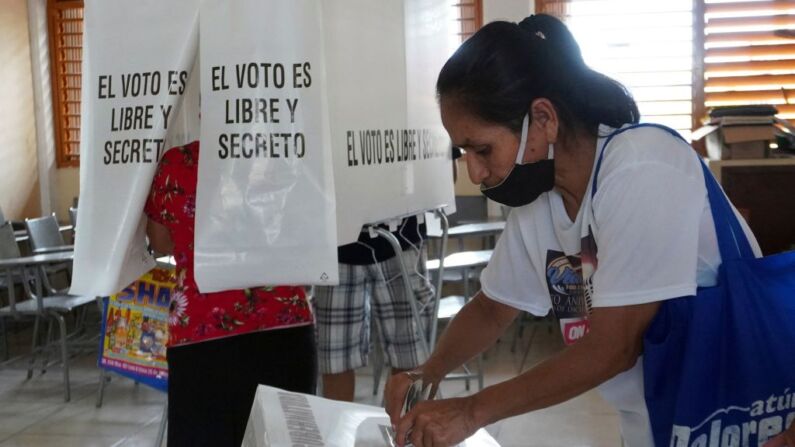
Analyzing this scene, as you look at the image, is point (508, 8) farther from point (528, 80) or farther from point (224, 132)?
point (528, 80)

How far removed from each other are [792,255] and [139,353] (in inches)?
88.1

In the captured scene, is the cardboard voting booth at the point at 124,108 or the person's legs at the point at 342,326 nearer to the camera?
the cardboard voting booth at the point at 124,108

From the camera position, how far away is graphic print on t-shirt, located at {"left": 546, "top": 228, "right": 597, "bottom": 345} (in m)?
1.27

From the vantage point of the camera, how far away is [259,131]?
1.79 metres

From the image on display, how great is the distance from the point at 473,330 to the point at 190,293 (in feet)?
2.51

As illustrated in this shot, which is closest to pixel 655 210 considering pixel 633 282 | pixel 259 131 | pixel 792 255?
pixel 633 282

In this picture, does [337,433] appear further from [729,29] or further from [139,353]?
[729,29]

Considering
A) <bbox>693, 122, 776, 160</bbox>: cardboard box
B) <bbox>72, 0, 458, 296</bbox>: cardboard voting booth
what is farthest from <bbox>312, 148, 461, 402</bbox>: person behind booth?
<bbox>693, 122, 776, 160</bbox>: cardboard box

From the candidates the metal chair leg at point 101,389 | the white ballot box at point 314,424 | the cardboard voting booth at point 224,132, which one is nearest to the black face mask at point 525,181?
the white ballot box at point 314,424

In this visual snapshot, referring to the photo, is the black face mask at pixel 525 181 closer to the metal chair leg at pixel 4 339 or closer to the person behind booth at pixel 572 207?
the person behind booth at pixel 572 207

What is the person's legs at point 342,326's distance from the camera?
2979mm

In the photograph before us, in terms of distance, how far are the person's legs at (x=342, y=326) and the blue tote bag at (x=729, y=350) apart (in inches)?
74.4

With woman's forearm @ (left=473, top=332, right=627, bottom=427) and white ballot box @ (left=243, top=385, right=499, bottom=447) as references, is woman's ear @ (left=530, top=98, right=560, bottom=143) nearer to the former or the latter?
woman's forearm @ (left=473, top=332, right=627, bottom=427)

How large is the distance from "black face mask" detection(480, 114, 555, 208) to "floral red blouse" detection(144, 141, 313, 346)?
83 cm
